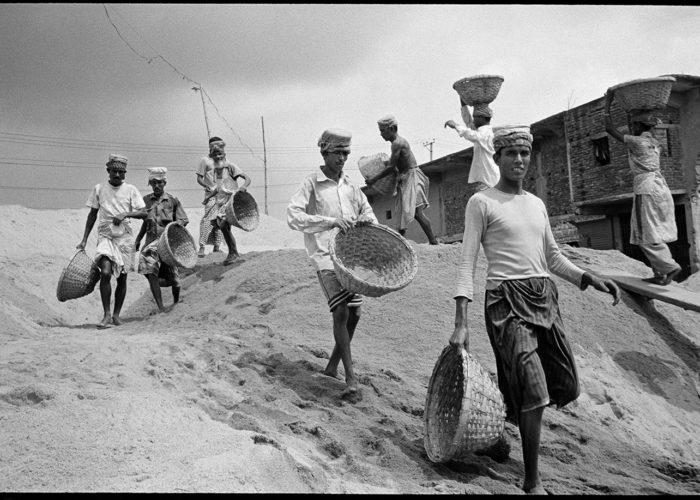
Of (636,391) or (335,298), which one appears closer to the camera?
(335,298)

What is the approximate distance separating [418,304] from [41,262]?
→ 943 centimetres

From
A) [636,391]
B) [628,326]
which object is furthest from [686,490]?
[628,326]

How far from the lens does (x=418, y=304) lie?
6559 millimetres

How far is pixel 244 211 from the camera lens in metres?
9.66

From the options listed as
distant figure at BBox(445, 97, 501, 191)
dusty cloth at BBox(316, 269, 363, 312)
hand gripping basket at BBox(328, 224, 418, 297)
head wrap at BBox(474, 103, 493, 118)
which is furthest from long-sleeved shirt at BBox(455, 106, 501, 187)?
dusty cloth at BBox(316, 269, 363, 312)

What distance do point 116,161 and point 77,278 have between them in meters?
1.51

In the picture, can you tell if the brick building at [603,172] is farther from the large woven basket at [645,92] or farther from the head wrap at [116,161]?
the head wrap at [116,161]

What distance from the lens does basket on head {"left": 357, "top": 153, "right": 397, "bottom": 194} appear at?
834 cm

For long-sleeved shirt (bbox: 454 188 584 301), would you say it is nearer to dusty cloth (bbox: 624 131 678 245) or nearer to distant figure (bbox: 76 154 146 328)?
dusty cloth (bbox: 624 131 678 245)

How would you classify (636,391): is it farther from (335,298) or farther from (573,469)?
(335,298)

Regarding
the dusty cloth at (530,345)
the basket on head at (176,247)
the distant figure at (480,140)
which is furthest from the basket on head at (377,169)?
the dusty cloth at (530,345)

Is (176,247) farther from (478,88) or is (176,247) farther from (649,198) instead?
(649,198)

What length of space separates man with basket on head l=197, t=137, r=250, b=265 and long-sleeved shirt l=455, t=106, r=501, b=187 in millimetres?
3440

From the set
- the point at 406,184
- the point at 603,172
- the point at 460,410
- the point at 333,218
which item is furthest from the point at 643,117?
the point at 603,172
